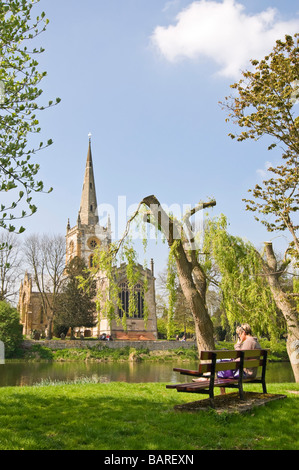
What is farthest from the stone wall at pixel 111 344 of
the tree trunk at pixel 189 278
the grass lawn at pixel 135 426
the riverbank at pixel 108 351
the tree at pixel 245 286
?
the grass lawn at pixel 135 426

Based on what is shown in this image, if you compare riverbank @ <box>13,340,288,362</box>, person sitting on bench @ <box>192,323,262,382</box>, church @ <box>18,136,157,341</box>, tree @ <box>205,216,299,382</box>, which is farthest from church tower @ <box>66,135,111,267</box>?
person sitting on bench @ <box>192,323,262,382</box>

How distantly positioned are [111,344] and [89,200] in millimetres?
34120

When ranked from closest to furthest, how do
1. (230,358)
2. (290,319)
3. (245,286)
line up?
(230,358) < (245,286) < (290,319)

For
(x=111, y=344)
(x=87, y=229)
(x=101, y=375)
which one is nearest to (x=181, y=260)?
(x=101, y=375)

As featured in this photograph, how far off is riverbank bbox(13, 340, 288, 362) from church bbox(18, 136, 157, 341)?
5747 mm

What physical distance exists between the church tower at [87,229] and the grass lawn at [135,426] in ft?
185

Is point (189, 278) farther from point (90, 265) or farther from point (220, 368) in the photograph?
point (90, 265)

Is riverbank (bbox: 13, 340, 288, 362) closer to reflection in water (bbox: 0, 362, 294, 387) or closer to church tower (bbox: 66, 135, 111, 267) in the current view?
reflection in water (bbox: 0, 362, 294, 387)

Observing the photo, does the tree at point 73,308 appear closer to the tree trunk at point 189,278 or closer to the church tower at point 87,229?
the church tower at point 87,229

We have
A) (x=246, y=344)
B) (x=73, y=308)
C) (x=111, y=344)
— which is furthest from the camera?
(x=73, y=308)

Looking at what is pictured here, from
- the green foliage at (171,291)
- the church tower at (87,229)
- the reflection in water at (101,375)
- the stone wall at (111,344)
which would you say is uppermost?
the church tower at (87,229)

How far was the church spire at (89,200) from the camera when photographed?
67300 millimetres

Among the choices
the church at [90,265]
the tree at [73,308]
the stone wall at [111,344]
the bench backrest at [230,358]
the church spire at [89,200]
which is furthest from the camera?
the church spire at [89,200]

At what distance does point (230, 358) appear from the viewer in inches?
231
